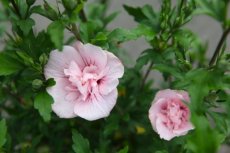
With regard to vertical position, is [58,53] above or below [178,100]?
above

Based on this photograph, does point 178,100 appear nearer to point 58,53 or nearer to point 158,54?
point 158,54

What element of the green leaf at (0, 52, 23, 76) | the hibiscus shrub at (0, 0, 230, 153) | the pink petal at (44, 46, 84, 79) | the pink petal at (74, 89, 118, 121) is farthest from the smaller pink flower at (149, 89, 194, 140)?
the green leaf at (0, 52, 23, 76)

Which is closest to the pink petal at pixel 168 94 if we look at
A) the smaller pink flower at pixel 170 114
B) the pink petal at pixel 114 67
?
the smaller pink flower at pixel 170 114

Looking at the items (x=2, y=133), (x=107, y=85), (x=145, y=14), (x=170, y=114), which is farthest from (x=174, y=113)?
(x=2, y=133)

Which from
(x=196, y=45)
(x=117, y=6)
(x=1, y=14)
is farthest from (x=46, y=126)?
(x=117, y=6)

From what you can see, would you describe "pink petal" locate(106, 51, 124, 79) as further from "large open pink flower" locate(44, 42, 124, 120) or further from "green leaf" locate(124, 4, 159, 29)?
"green leaf" locate(124, 4, 159, 29)

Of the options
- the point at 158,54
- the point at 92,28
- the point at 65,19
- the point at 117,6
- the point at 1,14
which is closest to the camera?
the point at 65,19
